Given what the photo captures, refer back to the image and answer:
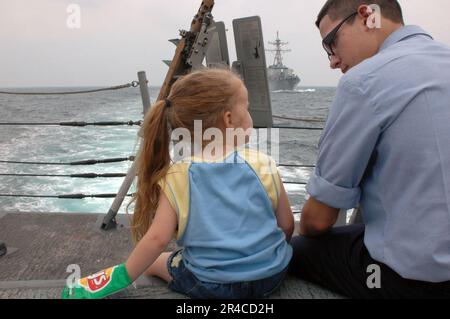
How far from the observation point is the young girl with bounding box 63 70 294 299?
1307mm

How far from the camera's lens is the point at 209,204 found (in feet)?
4.32

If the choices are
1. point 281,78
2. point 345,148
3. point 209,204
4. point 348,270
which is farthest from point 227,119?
point 281,78

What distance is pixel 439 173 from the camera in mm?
1096

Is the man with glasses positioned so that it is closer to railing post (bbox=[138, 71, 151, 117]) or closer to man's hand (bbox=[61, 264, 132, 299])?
man's hand (bbox=[61, 264, 132, 299])

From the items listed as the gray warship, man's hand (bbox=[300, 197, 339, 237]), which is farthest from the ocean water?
the gray warship

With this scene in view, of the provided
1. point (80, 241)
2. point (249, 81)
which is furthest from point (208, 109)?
point (80, 241)

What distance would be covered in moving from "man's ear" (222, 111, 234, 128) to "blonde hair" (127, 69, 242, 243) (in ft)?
0.04

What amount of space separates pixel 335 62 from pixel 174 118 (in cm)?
59

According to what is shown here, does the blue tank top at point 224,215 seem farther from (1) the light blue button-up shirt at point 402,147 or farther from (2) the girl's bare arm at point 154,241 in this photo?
(1) the light blue button-up shirt at point 402,147

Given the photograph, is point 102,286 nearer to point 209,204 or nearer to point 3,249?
point 209,204

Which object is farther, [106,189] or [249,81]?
[106,189]

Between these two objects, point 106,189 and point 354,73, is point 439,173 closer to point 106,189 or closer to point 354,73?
point 354,73

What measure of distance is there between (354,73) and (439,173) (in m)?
0.33
